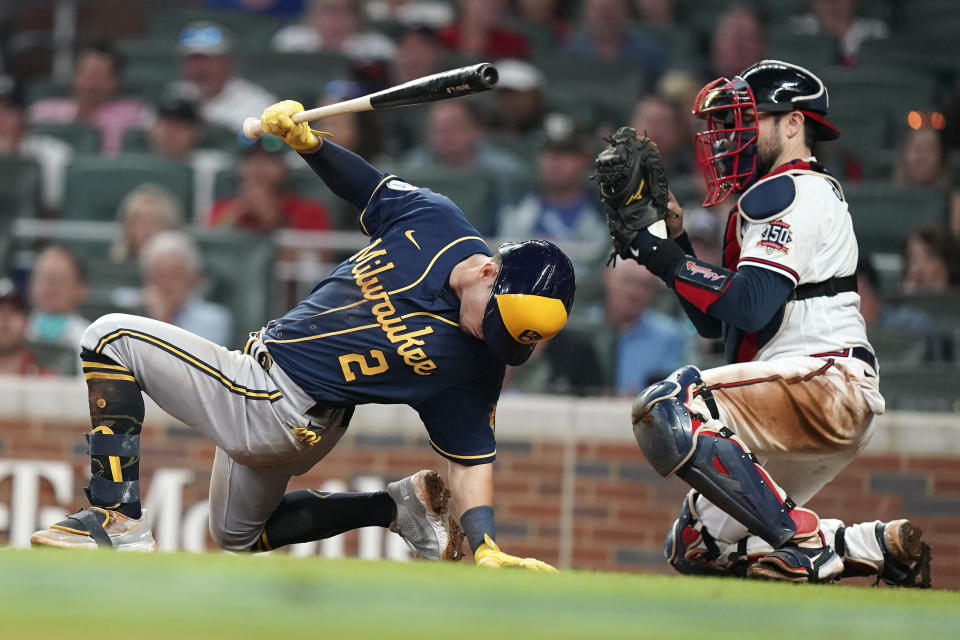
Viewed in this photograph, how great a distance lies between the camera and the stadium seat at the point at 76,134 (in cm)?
1021

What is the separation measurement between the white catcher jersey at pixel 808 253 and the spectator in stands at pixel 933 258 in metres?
2.91

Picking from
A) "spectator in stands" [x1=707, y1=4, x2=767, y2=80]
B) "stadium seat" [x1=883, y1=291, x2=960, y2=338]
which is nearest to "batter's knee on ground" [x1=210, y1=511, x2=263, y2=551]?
"stadium seat" [x1=883, y1=291, x2=960, y2=338]

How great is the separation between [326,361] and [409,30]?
5.67m

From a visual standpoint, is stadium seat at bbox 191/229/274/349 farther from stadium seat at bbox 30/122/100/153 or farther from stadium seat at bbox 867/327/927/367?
stadium seat at bbox 867/327/927/367

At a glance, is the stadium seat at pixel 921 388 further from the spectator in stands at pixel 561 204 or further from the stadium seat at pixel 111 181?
the stadium seat at pixel 111 181

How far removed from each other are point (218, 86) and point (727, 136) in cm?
636

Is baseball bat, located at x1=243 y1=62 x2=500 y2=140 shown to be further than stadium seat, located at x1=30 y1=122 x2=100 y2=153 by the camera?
No

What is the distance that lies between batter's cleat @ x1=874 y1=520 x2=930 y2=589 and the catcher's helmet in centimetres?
132

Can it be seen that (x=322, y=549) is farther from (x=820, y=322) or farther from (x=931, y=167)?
(x=931, y=167)

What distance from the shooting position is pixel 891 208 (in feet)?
26.4

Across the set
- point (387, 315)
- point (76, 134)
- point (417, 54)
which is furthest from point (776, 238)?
point (76, 134)

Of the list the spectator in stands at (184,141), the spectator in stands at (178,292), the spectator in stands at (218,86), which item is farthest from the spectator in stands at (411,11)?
the spectator in stands at (178,292)

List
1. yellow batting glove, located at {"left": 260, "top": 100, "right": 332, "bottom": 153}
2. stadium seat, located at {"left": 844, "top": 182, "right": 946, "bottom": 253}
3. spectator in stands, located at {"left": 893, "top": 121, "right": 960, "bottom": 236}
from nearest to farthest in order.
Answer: yellow batting glove, located at {"left": 260, "top": 100, "right": 332, "bottom": 153} → stadium seat, located at {"left": 844, "top": 182, "right": 946, "bottom": 253} → spectator in stands, located at {"left": 893, "top": 121, "right": 960, "bottom": 236}

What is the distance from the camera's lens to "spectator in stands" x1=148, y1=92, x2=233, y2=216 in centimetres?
955
